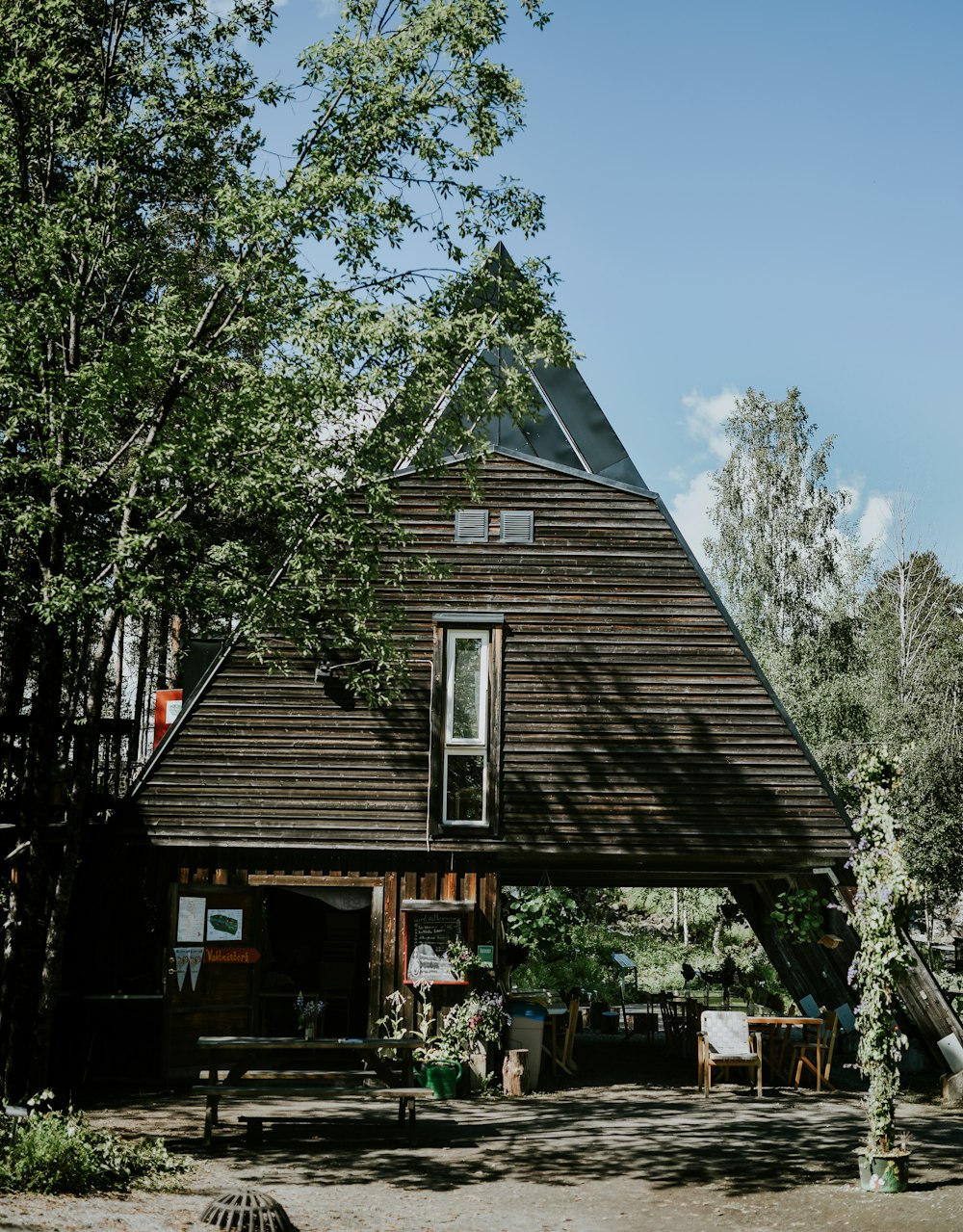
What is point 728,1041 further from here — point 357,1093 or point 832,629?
point 832,629

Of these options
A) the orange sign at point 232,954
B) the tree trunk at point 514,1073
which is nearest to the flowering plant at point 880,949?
the tree trunk at point 514,1073

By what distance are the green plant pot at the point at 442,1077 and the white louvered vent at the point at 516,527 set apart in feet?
20.6

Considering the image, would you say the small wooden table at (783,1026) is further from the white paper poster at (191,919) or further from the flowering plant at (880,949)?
the white paper poster at (191,919)

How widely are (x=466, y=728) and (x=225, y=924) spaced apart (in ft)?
12.4

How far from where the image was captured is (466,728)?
15148mm

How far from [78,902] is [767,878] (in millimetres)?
8898

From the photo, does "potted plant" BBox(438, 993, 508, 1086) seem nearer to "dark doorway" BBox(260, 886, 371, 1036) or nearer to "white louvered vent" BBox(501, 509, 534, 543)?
"white louvered vent" BBox(501, 509, 534, 543)

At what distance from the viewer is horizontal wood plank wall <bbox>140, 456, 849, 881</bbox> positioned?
48.2ft

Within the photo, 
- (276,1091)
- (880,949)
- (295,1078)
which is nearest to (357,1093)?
(295,1078)

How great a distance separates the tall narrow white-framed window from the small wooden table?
3.98 metres

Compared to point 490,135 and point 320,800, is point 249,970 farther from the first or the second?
point 490,135

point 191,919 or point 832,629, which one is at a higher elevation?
point 832,629

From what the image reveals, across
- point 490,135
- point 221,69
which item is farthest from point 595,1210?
point 221,69

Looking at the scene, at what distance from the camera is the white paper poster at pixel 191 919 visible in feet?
47.9
